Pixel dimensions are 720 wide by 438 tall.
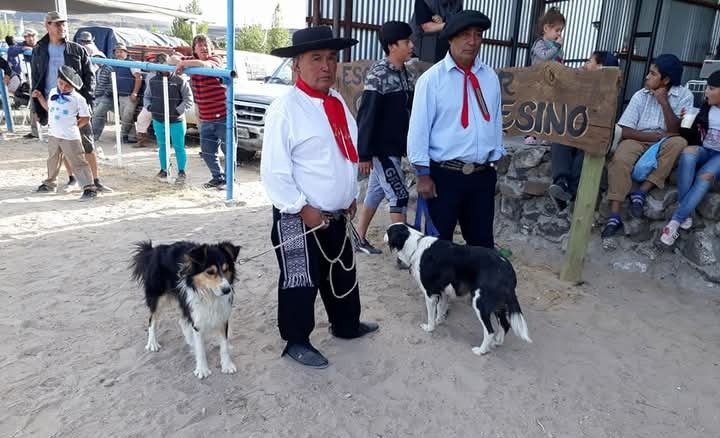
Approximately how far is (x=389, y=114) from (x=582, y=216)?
6.40 feet

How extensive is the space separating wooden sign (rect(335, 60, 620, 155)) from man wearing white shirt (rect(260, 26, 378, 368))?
7.25ft

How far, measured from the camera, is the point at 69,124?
6.68 meters

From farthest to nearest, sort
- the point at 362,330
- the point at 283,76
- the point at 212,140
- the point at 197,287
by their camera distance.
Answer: the point at 283,76
the point at 212,140
the point at 362,330
the point at 197,287

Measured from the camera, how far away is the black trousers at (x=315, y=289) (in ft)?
10.5

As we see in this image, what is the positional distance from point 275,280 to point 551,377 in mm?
2489

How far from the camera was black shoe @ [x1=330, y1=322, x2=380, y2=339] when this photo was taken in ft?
12.2

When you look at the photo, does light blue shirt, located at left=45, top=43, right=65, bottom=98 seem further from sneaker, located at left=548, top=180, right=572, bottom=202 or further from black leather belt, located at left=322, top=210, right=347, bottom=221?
sneaker, located at left=548, top=180, right=572, bottom=202

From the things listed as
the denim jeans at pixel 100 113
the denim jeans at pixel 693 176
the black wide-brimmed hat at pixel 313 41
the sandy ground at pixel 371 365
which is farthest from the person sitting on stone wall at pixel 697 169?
the denim jeans at pixel 100 113

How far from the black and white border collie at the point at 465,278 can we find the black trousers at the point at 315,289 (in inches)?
22.6

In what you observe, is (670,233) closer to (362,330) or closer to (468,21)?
(468,21)

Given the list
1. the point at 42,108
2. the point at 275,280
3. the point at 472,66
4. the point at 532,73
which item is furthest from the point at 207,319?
the point at 42,108

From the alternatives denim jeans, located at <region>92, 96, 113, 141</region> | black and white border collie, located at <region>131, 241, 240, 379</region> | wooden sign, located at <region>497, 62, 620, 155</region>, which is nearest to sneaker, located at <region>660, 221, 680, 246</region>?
wooden sign, located at <region>497, 62, 620, 155</region>

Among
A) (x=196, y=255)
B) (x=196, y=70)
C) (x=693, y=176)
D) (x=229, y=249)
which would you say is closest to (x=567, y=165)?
(x=693, y=176)

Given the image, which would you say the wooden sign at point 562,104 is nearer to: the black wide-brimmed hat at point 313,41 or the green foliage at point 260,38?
the black wide-brimmed hat at point 313,41
